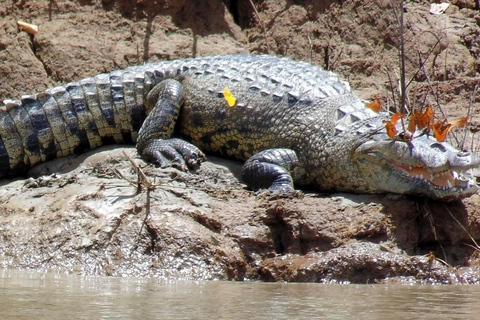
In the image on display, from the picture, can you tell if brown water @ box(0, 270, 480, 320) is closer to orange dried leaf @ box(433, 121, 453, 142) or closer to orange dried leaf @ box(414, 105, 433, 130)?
orange dried leaf @ box(433, 121, 453, 142)

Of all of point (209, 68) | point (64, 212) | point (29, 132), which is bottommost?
point (64, 212)

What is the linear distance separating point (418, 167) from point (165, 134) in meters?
2.16

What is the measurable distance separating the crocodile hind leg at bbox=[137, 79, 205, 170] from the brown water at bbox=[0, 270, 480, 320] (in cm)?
185

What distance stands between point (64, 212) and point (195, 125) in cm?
175

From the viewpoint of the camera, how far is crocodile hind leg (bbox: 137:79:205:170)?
25.3 feet

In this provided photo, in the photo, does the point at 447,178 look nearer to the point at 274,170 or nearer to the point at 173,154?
the point at 274,170

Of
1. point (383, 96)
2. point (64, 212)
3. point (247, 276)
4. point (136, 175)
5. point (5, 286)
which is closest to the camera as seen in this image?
point (5, 286)

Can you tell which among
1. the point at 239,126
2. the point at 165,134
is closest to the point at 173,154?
the point at 165,134

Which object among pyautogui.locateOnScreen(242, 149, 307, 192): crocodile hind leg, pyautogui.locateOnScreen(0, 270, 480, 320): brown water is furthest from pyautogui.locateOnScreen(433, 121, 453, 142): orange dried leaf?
pyautogui.locateOnScreen(0, 270, 480, 320): brown water

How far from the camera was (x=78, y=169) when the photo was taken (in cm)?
793

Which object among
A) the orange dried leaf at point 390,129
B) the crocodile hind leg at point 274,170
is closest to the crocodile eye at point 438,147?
the orange dried leaf at point 390,129

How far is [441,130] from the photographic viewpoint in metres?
6.87

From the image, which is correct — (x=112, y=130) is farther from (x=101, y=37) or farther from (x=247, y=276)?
(x=247, y=276)

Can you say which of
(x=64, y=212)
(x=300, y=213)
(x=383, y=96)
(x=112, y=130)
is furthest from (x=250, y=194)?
(x=383, y=96)
